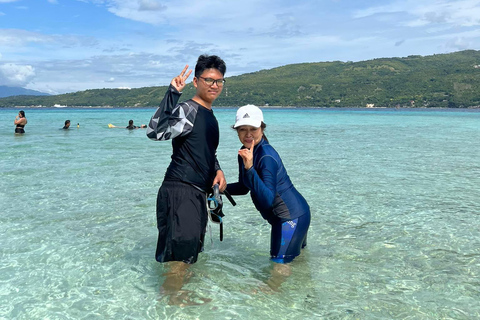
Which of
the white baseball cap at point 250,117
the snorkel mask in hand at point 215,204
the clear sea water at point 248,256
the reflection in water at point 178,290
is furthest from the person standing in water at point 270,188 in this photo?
the reflection in water at point 178,290

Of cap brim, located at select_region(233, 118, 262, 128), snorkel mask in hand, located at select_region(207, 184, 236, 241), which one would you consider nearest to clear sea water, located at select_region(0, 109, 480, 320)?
snorkel mask in hand, located at select_region(207, 184, 236, 241)

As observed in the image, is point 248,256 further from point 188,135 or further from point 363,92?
point 363,92

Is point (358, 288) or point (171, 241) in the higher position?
point (171, 241)

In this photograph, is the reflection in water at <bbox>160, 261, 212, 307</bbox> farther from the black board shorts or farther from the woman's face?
the woman's face

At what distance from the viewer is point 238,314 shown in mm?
4137

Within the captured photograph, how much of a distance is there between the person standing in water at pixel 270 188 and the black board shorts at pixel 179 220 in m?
0.58

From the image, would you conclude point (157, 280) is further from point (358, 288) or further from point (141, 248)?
point (358, 288)

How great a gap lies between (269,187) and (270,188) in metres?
0.01

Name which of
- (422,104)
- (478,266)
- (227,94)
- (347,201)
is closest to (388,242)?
(478,266)

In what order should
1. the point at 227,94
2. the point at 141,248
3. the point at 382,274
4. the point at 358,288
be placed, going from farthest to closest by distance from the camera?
the point at 227,94 → the point at 141,248 → the point at 382,274 → the point at 358,288

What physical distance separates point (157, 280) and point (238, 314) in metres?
1.29

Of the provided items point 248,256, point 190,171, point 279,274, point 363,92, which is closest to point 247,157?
point 190,171

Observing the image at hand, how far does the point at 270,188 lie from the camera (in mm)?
4051

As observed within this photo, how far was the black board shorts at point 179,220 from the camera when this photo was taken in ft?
13.2
